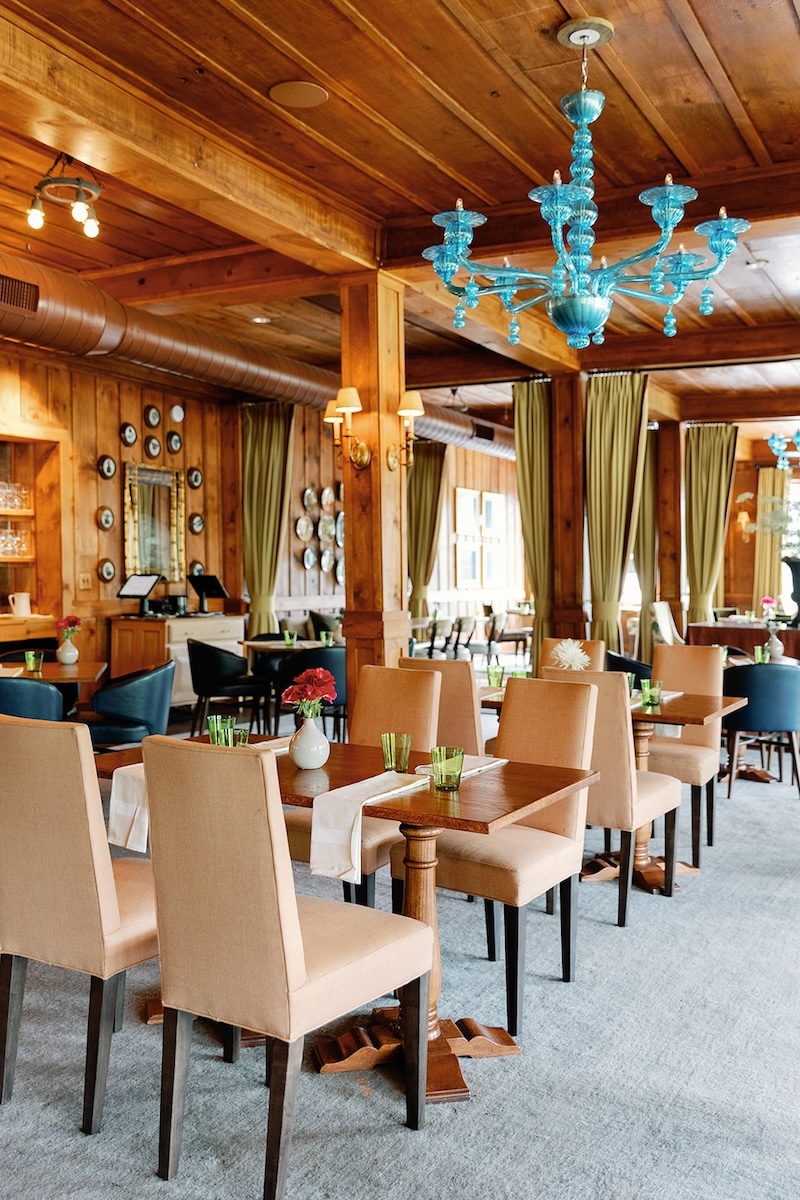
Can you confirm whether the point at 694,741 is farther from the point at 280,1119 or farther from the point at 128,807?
the point at 280,1119

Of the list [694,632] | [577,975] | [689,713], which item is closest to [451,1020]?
[577,975]

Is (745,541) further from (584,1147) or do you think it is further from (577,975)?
(584,1147)

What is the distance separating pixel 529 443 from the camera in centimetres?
896

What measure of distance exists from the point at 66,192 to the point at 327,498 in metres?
6.85

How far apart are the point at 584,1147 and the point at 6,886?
1.66 metres

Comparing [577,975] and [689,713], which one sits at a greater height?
[689,713]

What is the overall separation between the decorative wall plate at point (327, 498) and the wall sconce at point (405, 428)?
5539 millimetres

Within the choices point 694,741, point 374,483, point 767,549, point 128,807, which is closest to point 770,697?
point 694,741

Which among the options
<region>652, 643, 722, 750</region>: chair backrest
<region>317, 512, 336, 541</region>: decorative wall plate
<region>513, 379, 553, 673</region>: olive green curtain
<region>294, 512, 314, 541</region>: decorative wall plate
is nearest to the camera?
<region>652, 643, 722, 750</region>: chair backrest

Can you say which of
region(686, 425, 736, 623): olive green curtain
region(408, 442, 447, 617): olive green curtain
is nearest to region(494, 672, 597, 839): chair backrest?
region(686, 425, 736, 623): olive green curtain

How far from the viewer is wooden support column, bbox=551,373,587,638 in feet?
28.6

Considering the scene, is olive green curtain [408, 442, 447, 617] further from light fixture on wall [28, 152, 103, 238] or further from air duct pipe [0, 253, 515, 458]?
light fixture on wall [28, 152, 103, 238]

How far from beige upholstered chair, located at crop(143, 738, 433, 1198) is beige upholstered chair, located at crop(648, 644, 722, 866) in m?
2.89

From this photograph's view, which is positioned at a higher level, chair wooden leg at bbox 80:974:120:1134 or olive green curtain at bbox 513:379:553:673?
olive green curtain at bbox 513:379:553:673
